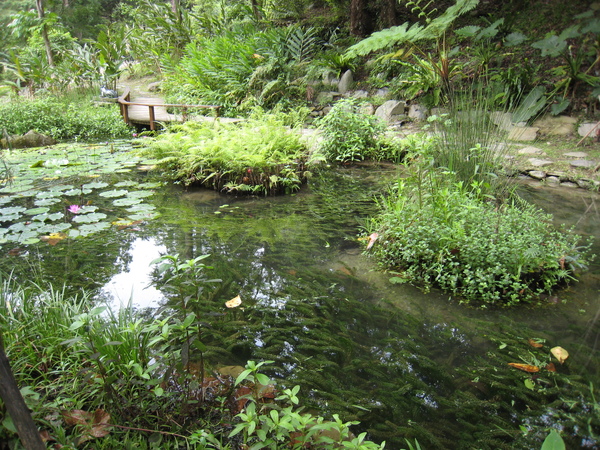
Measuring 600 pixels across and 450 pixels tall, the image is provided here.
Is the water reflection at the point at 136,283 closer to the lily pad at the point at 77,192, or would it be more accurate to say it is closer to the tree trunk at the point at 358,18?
the lily pad at the point at 77,192

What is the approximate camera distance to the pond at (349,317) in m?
1.74

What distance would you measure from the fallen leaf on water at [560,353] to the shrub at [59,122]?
27.1ft

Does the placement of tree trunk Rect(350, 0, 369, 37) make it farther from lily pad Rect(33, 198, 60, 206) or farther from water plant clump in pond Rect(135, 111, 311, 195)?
lily pad Rect(33, 198, 60, 206)

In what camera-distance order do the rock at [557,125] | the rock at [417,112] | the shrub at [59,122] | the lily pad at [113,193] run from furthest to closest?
1. the shrub at [59,122]
2. the rock at [417,112]
3. the rock at [557,125]
4. the lily pad at [113,193]

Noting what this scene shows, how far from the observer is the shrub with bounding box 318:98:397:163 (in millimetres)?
5922

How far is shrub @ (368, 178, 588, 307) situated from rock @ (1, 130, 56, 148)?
22.9 ft

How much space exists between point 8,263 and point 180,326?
2.30m

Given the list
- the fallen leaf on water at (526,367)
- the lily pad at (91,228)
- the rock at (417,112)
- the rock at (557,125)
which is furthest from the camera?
the rock at (417,112)

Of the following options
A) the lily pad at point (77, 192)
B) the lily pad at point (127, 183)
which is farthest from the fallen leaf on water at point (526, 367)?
the lily pad at point (127, 183)

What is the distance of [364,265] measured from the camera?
308 centimetres

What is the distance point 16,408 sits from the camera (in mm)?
928

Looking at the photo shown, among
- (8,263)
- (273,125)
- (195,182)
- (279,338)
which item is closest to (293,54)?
(273,125)

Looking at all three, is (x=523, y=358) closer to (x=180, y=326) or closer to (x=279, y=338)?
(x=279, y=338)

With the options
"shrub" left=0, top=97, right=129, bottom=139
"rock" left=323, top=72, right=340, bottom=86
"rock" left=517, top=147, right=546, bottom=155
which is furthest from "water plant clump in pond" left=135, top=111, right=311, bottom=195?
"rock" left=323, top=72, right=340, bottom=86
